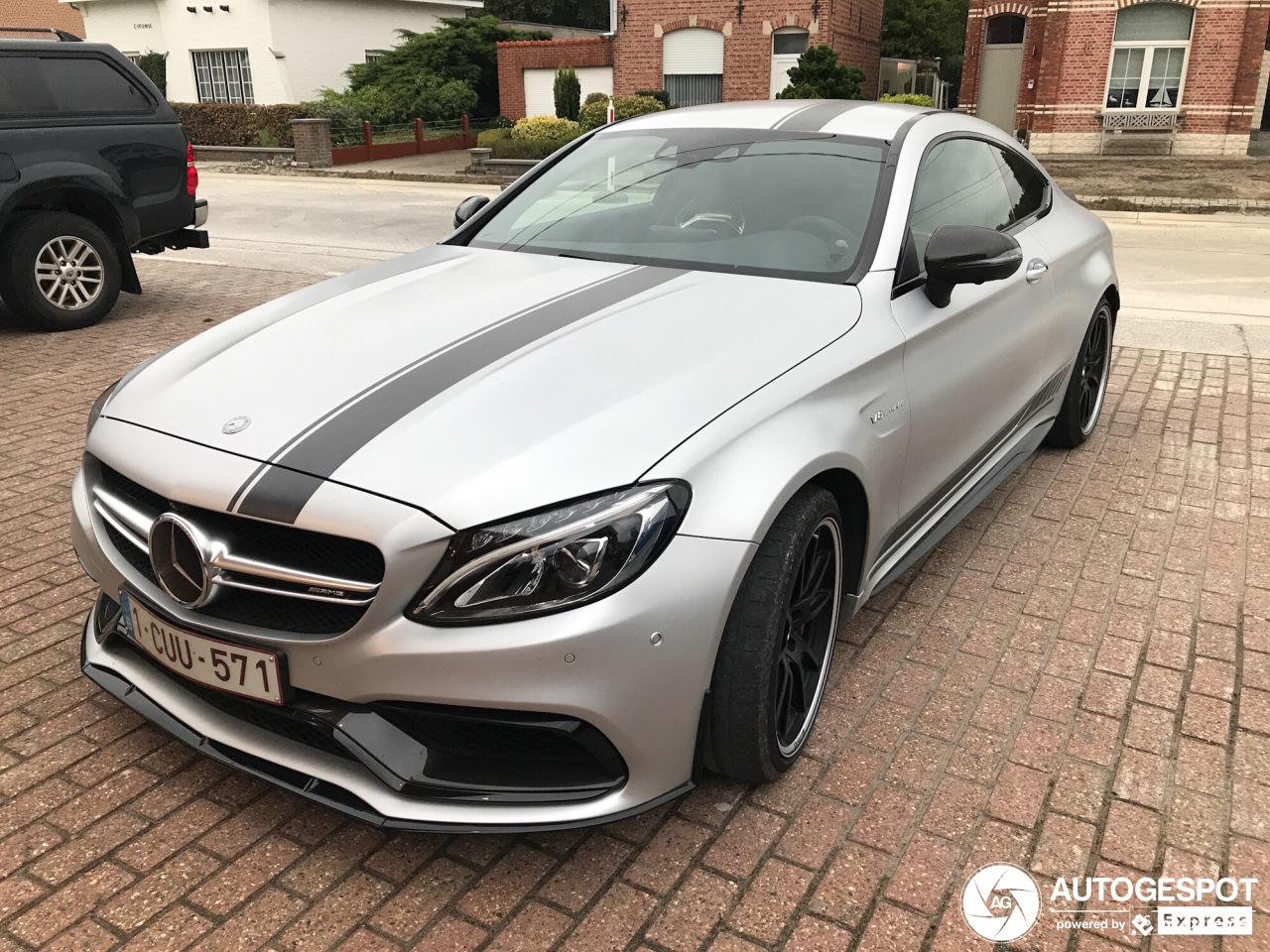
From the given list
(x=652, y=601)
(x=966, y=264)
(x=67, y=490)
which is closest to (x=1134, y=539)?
(x=966, y=264)

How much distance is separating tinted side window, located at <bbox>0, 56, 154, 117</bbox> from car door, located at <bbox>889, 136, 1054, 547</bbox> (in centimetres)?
648

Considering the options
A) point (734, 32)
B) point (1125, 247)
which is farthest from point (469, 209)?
point (734, 32)

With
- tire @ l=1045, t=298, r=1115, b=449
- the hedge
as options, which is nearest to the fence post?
the hedge

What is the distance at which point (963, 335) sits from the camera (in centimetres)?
337

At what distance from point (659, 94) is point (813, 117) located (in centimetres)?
2390

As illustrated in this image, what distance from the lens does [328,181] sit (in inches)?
856

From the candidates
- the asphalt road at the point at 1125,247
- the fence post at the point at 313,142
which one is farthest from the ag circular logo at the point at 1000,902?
the fence post at the point at 313,142

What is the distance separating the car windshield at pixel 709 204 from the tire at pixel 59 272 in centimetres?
496

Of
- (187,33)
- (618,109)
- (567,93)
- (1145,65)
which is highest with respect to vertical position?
(187,33)

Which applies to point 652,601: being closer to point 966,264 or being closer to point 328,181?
point 966,264

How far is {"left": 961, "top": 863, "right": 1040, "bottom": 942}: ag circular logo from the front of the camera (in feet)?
7.32

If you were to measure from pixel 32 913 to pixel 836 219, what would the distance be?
→ 2.79 m

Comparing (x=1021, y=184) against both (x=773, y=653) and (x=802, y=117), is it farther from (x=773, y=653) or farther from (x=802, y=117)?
(x=773, y=653)

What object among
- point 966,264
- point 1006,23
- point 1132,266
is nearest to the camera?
point 966,264
